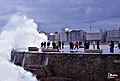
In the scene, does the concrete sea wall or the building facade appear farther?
the building facade

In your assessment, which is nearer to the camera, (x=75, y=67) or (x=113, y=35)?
(x=75, y=67)

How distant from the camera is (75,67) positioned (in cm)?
1909

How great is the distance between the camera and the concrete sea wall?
58.2 feet

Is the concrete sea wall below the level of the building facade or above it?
below

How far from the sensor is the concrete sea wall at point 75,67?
17734mm

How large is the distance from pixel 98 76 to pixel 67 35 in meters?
89.3

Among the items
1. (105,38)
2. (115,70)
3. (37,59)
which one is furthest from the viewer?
(105,38)

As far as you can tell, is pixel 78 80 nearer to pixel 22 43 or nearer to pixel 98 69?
pixel 98 69

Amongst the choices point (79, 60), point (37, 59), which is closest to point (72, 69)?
point (79, 60)

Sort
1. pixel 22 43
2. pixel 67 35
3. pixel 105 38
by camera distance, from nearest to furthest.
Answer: pixel 22 43 → pixel 105 38 → pixel 67 35

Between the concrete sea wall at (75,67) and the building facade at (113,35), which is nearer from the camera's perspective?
the concrete sea wall at (75,67)

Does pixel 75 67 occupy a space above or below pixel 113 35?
below

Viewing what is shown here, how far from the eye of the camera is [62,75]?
19.6m

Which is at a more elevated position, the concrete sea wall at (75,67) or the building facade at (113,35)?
the building facade at (113,35)
